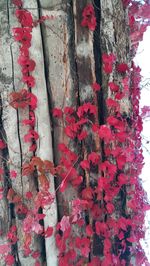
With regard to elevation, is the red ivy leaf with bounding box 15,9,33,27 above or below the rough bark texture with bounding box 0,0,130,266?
above

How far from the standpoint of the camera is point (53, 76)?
4.77 feet

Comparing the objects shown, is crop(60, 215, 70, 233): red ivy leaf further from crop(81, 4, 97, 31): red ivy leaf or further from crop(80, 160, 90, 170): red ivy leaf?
crop(81, 4, 97, 31): red ivy leaf

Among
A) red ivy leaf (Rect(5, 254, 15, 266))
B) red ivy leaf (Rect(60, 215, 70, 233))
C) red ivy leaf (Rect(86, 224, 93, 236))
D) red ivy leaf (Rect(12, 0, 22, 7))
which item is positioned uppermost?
red ivy leaf (Rect(12, 0, 22, 7))

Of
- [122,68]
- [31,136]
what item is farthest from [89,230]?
[122,68]

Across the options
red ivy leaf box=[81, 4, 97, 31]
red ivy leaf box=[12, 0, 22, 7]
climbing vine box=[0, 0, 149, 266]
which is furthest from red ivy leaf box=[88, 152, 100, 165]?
red ivy leaf box=[12, 0, 22, 7]

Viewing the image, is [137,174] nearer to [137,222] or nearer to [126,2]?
[137,222]

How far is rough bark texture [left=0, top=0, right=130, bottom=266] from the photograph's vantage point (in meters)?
1.42

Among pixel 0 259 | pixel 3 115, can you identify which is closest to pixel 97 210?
pixel 0 259

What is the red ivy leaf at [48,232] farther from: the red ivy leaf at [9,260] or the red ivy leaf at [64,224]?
the red ivy leaf at [9,260]

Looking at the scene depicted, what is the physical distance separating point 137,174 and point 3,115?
2.59ft

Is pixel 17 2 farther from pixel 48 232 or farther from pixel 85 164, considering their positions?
pixel 48 232

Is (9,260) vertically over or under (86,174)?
under

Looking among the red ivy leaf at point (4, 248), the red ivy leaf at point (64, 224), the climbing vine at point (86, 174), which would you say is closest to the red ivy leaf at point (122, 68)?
the climbing vine at point (86, 174)

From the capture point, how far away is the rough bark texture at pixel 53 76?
4.65ft
